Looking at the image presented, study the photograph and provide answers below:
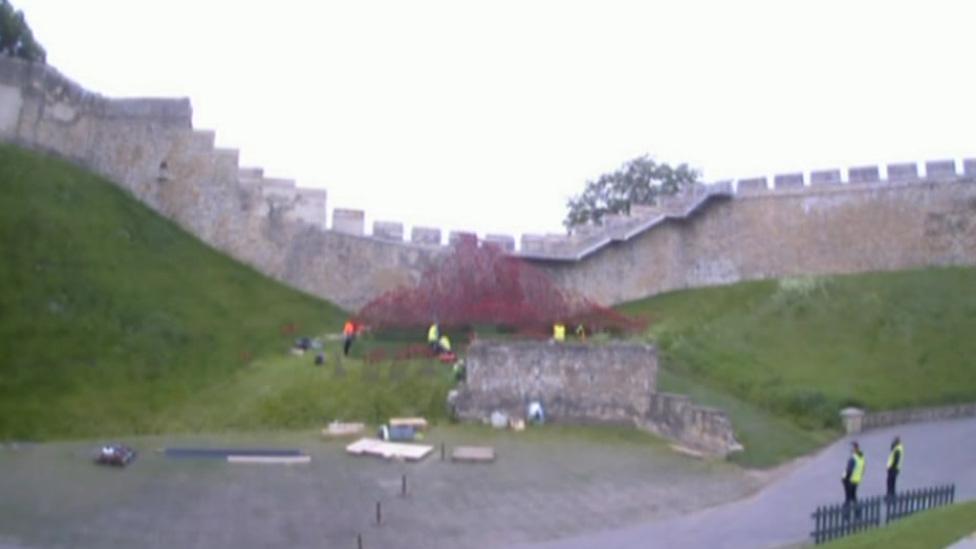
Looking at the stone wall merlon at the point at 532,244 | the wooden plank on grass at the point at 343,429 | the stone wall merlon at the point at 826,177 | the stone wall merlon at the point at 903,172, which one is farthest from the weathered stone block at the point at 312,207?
the stone wall merlon at the point at 903,172

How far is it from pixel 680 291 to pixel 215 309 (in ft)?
49.6

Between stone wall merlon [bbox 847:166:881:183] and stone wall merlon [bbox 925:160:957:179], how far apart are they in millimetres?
1439

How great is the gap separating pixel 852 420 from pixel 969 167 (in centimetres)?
1331

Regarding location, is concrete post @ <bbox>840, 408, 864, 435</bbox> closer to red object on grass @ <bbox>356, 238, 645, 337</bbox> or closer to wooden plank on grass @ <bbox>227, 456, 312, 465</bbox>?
red object on grass @ <bbox>356, 238, 645, 337</bbox>

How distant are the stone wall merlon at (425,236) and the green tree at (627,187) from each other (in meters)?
16.0

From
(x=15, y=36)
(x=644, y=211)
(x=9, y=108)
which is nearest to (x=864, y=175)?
(x=644, y=211)

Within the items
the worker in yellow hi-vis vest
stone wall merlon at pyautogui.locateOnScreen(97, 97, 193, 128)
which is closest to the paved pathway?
the worker in yellow hi-vis vest

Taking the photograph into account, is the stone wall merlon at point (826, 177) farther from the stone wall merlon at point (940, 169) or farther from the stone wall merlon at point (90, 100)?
the stone wall merlon at point (90, 100)

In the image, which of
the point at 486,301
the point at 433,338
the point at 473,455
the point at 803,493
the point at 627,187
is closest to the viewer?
the point at 803,493

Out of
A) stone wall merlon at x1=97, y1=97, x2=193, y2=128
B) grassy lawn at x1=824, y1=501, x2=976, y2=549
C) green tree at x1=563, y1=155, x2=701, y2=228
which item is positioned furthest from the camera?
green tree at x1=563, y1=155, x2=701, y2=228

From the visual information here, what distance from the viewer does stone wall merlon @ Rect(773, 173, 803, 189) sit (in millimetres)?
33250

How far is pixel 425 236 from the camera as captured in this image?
32.1m

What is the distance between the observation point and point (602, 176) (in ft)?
158

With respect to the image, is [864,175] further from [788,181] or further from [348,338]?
[348,338]
